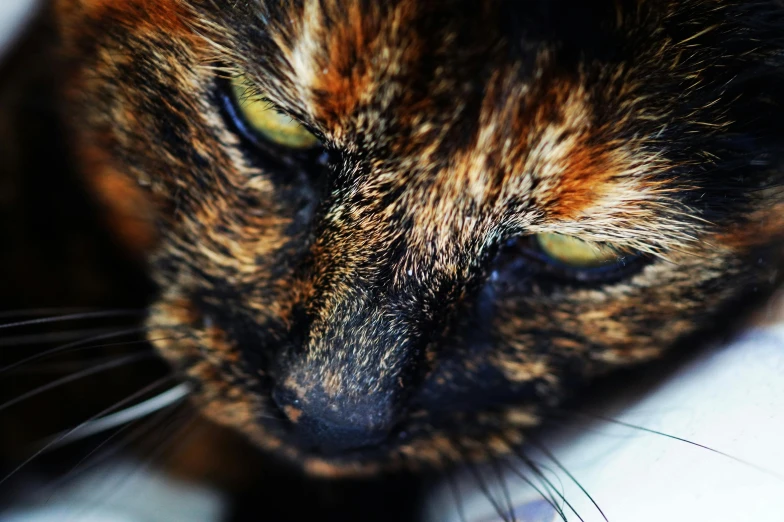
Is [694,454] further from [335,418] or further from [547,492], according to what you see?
[335,418]

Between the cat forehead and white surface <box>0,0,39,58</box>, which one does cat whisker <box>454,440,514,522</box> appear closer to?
the cat forehead

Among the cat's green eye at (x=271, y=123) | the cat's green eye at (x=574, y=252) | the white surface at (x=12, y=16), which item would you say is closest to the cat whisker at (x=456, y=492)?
the cat's green eye at (x=574, y=252)

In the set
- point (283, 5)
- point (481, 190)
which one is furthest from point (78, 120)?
point (481, 190)

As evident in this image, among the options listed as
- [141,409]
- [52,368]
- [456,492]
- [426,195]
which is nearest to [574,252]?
[426,195]

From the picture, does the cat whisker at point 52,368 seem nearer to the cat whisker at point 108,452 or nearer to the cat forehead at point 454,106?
the cat whisker at point 108,452

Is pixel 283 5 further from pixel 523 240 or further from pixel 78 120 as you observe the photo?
pixel 78 120

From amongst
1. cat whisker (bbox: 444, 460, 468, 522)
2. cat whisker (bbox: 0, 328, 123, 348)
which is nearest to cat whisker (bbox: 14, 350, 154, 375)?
cat whisker (bbox: 0, 328, 123, 348)
